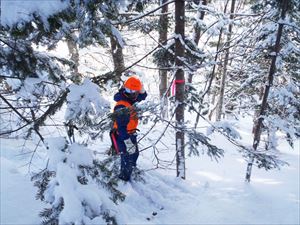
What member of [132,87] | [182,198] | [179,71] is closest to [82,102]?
[132,87]

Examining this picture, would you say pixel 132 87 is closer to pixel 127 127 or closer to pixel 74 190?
pixel 127 127

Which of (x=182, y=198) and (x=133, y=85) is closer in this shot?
(x=133, y=85)

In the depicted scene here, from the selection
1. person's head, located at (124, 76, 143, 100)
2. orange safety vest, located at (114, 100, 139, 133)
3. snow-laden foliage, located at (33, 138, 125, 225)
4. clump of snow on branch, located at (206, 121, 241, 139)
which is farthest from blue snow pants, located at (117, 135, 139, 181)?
snow-laden foliage, located at (33, 138, 125, 225)

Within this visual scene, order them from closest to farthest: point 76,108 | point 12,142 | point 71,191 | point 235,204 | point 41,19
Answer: point 41,19 → point 71,191 → point 76,108 → point 235,204 → point 12,142

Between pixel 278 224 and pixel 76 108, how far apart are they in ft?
19.6

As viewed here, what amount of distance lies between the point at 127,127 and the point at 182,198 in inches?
91.6

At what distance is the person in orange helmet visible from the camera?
6.36 m

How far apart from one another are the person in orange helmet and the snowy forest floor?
55cm

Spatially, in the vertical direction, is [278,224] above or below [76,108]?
below

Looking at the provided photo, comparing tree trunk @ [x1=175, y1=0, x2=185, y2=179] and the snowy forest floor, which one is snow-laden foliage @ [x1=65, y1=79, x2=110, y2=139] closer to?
the snowy forest floor

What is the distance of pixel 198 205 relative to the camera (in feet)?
24.7

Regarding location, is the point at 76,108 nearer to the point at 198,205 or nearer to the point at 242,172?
the point at 198,205

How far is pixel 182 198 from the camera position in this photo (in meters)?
7.70

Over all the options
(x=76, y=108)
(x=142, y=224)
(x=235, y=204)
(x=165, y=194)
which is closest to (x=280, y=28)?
(x=235, y=204)
